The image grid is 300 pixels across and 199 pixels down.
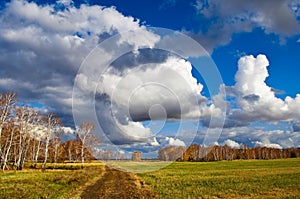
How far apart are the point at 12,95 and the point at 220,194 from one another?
4682 centimetres

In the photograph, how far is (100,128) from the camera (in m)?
23.6

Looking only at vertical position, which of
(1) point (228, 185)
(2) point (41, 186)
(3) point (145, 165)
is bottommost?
(2) point (41, 186)

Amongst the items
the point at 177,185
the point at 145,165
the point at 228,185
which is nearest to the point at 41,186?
the point at 177,185

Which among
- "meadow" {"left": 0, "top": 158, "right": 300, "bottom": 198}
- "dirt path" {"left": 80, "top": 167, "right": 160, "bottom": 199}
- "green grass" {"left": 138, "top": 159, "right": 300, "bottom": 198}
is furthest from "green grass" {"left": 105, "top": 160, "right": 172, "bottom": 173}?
"dirt path" {"left": 80, "top": 167, "right": 160, "bottom": 199}

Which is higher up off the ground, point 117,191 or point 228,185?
point 228,185

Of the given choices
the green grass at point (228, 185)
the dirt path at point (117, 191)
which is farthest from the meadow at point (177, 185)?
the dirt path at point (117, 191)

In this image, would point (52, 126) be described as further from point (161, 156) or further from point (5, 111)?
point (161, 156)

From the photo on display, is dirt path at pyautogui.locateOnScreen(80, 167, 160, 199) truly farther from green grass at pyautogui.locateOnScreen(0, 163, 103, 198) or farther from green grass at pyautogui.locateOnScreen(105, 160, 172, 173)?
green grass at pyautogui.locateOnScreen(105, 160, 172, 173)

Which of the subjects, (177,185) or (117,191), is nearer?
(117,191)

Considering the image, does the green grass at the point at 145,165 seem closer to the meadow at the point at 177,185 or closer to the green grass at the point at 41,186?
the meadow at the point at 177,185

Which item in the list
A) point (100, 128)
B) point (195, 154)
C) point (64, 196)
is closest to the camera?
point (64, 196)

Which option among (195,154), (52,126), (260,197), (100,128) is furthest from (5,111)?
(195,154)

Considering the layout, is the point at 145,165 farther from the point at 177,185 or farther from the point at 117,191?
the point at 117,191

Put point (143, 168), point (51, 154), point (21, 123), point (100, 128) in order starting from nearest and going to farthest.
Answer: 1. point (100, 128)
2. point (143, 168)
3. point (21, 123)
4. point (51, 154)
